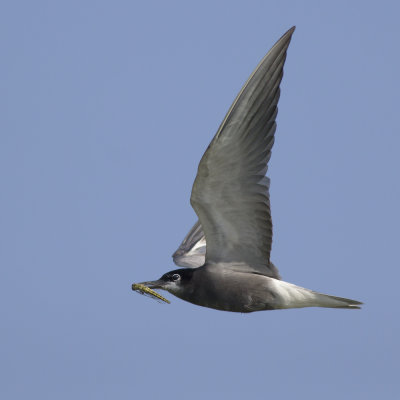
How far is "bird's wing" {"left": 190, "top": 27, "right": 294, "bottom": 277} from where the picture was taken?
10.5 metres

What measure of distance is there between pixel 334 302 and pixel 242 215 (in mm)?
1501

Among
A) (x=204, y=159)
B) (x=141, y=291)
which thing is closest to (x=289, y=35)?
(x=204, y=159)

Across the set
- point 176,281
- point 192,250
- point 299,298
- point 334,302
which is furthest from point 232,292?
point 192,250

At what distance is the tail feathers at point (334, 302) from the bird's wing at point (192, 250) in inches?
97.9

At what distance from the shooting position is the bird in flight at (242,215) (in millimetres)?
10586

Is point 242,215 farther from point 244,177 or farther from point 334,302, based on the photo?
point 334,302

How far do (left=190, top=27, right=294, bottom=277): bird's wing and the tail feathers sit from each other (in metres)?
0.69

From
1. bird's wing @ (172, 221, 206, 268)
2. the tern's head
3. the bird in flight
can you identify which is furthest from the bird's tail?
bird's wing @ (172, 221, 206, 268)

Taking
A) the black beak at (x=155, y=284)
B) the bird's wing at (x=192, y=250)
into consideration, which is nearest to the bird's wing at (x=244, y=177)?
the black beak at (x=155, y=284)

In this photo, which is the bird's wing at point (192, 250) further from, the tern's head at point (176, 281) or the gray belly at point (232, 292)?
the gray belly at point (232, 292)

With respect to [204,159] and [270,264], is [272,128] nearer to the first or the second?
[204,159]

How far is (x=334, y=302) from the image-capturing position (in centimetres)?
1138

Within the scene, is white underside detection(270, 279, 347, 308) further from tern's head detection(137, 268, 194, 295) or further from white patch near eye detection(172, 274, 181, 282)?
white patch near eye detection(172, 274, 181, 282)

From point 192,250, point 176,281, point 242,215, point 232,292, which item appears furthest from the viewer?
point 192,250
